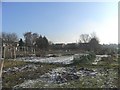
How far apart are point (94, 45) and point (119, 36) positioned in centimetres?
1177

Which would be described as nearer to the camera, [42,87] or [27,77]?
[42,87]

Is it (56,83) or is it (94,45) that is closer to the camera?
(56,83)

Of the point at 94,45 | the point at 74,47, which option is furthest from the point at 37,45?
the point at 94,45

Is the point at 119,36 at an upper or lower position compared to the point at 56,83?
upper

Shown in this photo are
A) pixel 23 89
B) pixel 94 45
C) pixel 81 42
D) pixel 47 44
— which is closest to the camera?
pixel 23 89

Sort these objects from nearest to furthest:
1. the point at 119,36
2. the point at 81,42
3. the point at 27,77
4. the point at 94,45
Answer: the point at 119,36
the point at 27,77
the point at 94,45
the point at 81,42

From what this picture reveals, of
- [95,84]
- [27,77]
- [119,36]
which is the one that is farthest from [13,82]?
[119,36]

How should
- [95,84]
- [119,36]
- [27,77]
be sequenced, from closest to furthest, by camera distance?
[95,84] < [119,36] < [27,77]

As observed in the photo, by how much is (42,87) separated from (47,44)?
16.2 m

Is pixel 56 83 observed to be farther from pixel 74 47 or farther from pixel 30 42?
pixel 30 42

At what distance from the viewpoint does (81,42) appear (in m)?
19.0

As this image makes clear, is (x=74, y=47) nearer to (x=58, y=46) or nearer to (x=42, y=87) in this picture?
(x=58, y=46)

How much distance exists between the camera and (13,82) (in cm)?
508

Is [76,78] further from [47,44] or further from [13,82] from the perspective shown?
[47,44]
